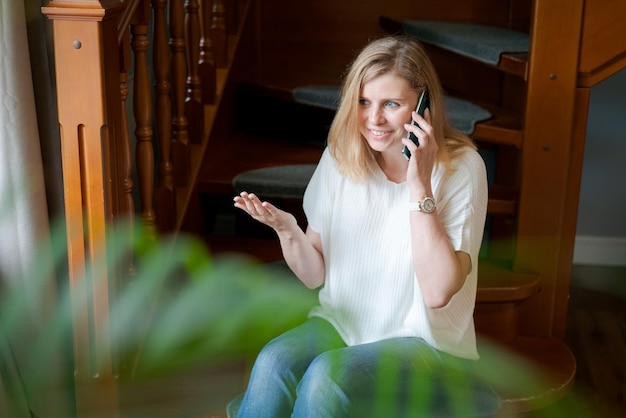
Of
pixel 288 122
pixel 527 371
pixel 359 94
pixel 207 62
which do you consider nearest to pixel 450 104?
pixel 288 122

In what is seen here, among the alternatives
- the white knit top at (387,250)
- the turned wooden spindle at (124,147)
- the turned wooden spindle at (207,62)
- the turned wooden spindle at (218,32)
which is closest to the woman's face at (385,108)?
the white knit top at (387,250)

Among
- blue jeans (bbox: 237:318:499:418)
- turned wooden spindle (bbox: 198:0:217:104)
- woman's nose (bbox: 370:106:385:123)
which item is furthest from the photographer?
turned wooden spindle (bbox: 198:0:217:104)

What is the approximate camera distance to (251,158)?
9.20ft

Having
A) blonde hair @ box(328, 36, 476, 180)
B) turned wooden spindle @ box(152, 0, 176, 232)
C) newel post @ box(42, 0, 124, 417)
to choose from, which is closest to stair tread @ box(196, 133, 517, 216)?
turned wooden spindle @ box(152, 0, 176, 232)

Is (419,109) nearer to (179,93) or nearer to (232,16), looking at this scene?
(179,93)

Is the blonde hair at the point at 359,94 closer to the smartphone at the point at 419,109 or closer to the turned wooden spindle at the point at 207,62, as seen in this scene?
the smartphone at the point at 419,109

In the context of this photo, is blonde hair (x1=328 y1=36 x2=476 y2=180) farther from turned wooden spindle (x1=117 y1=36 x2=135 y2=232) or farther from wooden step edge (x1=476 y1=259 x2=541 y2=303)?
wooden step edge (x1=476 y1=259 x2=541 y2=303)

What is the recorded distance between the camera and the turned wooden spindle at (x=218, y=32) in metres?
2.83

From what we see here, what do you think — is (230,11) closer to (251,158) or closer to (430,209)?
(251,158)

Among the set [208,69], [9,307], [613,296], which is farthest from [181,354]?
[613,296]

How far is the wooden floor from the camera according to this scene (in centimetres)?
206

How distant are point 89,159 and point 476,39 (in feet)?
4.66

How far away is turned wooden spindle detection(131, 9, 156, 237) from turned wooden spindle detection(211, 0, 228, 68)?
750 millimetres

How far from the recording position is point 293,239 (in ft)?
5.91
